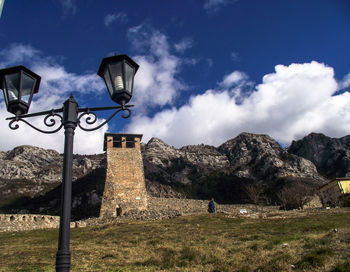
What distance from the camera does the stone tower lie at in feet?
107

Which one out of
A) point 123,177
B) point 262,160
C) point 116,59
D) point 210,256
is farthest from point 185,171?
point 116,59

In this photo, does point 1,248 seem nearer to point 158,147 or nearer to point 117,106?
point 117,106

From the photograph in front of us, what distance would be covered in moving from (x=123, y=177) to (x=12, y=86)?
30.7 meters

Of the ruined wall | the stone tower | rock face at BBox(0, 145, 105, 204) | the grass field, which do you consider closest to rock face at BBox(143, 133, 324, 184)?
rock face at BBox(0, 145, 105, 204)

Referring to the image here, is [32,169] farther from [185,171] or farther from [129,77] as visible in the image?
[129,77]

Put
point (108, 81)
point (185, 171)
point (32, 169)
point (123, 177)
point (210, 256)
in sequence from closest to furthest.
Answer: point (108, 81) < point (210, 256) < point (123, 177) < point (32, 169) < point (185, 171)

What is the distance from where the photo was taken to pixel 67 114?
4.34m

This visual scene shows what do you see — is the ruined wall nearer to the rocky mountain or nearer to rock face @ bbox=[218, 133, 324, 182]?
the rocky mountain

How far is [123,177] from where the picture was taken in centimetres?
3450

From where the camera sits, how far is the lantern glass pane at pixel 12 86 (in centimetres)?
449

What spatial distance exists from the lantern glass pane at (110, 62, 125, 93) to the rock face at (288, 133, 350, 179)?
77221 mm

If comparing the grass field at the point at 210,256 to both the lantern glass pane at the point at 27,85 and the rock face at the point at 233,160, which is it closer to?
the lantern glass pane at the point at 27,85

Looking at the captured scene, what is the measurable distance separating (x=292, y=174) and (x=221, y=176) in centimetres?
1530

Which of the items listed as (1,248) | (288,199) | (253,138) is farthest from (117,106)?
(253,138)
